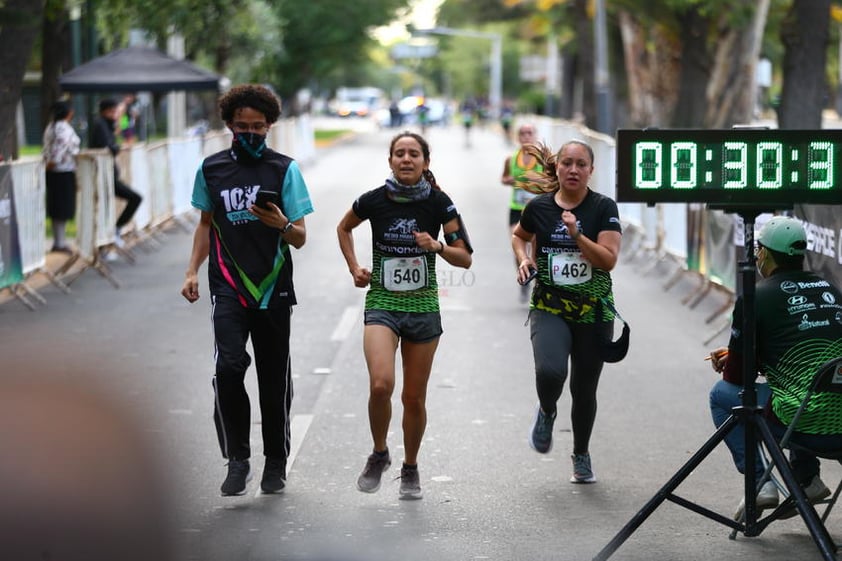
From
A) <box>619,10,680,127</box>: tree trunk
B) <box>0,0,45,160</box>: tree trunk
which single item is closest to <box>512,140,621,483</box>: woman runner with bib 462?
<box>0,0,45,160</box>: tree trunk

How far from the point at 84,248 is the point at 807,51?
30.0 ft

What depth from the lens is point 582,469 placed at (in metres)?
7.91

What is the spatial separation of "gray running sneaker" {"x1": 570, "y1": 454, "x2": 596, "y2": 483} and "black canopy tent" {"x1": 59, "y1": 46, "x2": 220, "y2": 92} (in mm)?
18685

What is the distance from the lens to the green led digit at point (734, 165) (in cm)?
611

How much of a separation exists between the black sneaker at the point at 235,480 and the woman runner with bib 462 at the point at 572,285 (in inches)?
59.6

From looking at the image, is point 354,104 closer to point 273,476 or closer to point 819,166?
point 273,476

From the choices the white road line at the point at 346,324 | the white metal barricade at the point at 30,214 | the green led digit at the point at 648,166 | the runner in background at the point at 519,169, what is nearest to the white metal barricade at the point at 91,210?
the white metal barricade at the point at 30,214

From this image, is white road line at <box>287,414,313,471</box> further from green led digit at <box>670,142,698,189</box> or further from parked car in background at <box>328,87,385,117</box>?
parked car in background at <box>328,87,385,117</box>

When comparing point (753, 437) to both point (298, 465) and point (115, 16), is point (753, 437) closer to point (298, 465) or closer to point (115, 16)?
point (298, 465)

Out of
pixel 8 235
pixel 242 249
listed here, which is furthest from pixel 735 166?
pixel 8 235

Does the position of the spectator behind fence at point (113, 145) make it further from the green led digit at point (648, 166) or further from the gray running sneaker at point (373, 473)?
the green led digit at point (648, 166)

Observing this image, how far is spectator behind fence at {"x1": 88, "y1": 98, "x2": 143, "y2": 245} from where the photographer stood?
1811cm

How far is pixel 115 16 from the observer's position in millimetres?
23125

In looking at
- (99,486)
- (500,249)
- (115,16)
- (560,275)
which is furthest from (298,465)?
(115,16)
